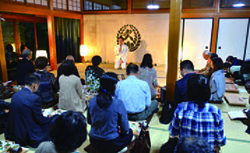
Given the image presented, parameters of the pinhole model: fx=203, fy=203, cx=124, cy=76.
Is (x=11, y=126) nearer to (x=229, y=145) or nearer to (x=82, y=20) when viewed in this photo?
(x=229, y=145)

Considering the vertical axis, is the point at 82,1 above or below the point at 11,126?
above

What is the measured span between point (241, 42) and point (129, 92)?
5.96 m

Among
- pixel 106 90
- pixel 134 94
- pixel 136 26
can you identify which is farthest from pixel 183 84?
pixel 136 26

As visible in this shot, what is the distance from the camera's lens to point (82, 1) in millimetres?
8289

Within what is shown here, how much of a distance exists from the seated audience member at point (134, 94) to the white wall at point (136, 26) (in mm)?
5240

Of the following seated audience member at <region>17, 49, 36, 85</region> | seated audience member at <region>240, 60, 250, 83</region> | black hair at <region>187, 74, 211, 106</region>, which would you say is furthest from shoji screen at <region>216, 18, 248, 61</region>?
black hair at <region>187, 74, 211, 106</region>

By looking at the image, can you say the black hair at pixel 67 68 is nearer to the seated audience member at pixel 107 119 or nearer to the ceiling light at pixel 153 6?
the seated audience member at pixel 107 119

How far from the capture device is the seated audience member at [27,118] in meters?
2.15

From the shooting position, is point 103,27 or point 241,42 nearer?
point 241,42

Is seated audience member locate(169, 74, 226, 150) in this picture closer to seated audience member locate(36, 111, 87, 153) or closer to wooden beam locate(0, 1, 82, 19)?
seated audience member locate(36, 111, 87, 153)

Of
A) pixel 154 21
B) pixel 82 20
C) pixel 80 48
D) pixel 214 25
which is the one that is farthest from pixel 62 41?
pixel 214 25

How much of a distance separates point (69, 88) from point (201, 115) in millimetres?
2087

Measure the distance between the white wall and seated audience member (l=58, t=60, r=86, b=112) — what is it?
206 inches

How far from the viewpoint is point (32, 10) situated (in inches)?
225
